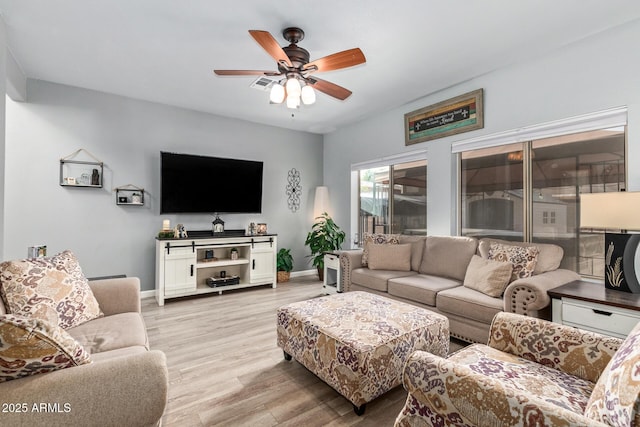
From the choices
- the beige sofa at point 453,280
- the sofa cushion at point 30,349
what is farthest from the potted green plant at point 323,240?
the sofa cushion at point 30,349

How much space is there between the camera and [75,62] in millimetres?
3047

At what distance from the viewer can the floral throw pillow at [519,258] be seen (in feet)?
8.39

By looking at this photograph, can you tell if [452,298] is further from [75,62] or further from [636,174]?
[75,62]

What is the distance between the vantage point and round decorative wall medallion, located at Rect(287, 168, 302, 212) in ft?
17.6

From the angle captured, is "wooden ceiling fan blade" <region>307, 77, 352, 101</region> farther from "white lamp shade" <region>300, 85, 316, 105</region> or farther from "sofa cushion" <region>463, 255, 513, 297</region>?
"sofa cushion" <region>463, 255, 513, 297</region>

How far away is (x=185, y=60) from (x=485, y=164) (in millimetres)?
3412

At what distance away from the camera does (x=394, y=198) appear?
4574mm

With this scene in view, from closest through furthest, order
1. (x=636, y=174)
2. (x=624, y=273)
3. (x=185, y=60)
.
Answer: (x=624, y=273), (x=636, y=174), (x=185, y=60)

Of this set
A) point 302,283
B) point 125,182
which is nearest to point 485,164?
point 302,283

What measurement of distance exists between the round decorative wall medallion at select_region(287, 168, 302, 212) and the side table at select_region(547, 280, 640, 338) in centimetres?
393

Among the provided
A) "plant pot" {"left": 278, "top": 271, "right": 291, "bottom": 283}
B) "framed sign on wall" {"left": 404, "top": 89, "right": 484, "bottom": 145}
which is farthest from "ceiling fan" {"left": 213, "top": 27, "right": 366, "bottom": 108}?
"plant pot" {"left": 278, "top": 271, "right": 291, "bottom": 283}

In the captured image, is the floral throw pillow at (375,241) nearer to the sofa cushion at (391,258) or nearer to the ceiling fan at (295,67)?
Result: the sofa cushion at (391,258)

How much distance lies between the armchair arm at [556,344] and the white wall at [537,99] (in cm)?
172

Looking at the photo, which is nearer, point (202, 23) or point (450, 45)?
point (202, 23)
